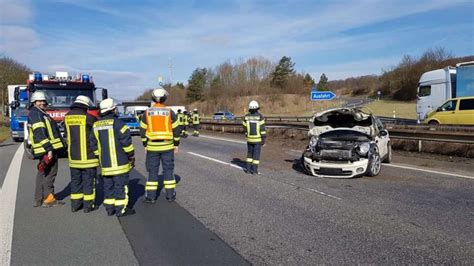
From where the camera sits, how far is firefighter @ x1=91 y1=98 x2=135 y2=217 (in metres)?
5.94

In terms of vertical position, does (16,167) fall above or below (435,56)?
below

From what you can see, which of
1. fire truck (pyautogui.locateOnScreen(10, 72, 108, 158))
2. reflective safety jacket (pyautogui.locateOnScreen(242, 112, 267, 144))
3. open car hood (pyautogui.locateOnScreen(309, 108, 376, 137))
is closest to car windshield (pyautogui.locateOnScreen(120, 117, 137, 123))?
fire truck (pyautogui.locateOnScreen(10, 72, 108, 158))

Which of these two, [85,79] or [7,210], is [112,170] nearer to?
[7,210]

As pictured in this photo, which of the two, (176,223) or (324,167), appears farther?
(324,167)

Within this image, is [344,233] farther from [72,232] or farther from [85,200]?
[85,200]

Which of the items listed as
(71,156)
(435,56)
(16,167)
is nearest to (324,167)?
(71,156)

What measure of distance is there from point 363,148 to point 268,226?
14.4ft

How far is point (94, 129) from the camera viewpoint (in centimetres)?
600

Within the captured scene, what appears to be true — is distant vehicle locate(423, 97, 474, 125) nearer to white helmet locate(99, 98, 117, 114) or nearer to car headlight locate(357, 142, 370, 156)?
car headlight locate(357, 142, 370, 156)

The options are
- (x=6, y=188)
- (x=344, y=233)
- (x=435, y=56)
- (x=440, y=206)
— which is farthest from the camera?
(x=435, y=56)

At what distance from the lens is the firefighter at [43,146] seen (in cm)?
628

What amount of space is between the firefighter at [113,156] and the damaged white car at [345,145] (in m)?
4.64

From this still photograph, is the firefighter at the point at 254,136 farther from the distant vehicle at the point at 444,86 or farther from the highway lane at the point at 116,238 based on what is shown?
the distant vehicle at the point at 444,86

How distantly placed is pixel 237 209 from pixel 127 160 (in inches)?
72.5
